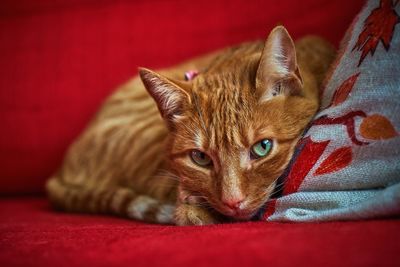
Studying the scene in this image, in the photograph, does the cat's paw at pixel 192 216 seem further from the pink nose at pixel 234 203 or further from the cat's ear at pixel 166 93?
the cat's ear at pixel 166 93

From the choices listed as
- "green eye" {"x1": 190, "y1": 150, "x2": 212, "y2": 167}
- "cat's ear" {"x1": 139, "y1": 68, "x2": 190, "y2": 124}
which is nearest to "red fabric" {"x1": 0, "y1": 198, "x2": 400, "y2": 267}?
"green eye" {"x1": 190, "y1": 150, "x2": 212, "y2": 167}

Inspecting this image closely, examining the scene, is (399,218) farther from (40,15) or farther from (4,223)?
(40,15)

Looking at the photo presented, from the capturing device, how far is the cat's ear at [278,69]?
1.44 metres

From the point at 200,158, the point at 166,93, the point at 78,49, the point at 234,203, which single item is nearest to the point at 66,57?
the point at 78,49

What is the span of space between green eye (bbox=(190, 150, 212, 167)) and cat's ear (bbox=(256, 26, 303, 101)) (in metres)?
0.29

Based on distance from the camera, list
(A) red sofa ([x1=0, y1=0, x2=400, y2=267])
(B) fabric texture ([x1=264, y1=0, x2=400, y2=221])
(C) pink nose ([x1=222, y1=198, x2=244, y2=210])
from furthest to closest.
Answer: (A) red sofa ([x1=0, y1=0, x2=400, y2=267]) < (C) pink nose ([x1=222, y1=198, x2=244, y2=210]) < (B) fabric texture ([x1=264, y1=0, x2=400, y2=221])

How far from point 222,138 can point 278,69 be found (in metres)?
0.31

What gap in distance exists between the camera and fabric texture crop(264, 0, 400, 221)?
3.99ft

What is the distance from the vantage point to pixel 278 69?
151 centimetres

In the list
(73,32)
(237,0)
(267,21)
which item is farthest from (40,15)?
(267,21)

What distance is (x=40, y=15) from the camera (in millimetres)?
2697

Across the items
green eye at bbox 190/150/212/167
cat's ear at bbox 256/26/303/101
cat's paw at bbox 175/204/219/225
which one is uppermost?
cat's ear at bbox 256/26/303/101

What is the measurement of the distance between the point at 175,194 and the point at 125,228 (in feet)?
1.29

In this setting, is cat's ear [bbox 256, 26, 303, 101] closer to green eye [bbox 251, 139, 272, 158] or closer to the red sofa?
green eye [bbox 251, 139, 272, 158]
